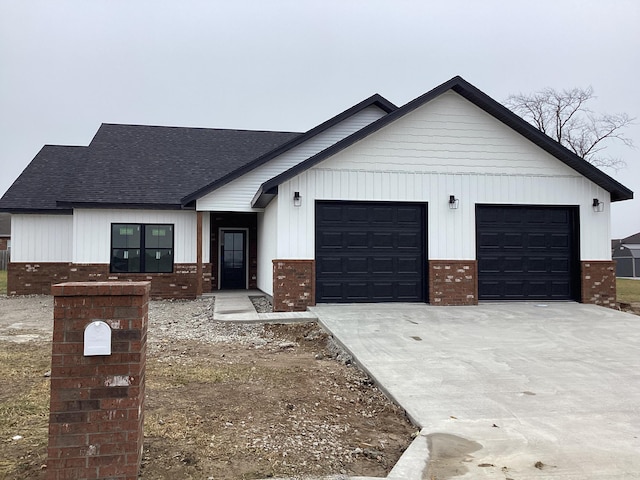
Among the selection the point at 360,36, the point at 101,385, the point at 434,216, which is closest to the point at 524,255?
the point at 434,216

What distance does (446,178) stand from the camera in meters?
11.8

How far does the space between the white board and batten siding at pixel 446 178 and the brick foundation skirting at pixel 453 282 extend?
0.23m

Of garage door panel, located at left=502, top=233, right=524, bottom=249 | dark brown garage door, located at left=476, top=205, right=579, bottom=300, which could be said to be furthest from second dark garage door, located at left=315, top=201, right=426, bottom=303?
garage door panel, located at left=502, top=233, right=524, bottom=249

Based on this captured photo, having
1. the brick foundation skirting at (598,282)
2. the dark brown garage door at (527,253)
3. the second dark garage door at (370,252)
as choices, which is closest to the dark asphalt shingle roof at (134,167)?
the second dark garage door at (370,252)

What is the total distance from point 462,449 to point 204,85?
32739mm

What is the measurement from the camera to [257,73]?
30531 mm

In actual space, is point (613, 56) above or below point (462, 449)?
above

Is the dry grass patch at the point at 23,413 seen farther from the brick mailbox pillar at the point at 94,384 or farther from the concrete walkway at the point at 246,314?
the concrete walkway at the point at 246,314

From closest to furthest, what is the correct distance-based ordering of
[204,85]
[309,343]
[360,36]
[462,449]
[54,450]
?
1. [54,450]
2. [462,449]
3. [309,343]
4. [360,36]
5. [204,85]

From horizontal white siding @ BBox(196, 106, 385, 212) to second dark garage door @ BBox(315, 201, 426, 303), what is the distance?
4073mm

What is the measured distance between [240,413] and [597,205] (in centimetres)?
1138

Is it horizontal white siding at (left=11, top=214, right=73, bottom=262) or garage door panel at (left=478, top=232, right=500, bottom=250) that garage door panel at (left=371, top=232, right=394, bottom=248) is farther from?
horizontal white siding at (left=11, top=214, right=73, bottom=262)

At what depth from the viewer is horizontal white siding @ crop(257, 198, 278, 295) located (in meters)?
12.4

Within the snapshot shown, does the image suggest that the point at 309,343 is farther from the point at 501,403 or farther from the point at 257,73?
the point at 257,73
